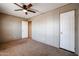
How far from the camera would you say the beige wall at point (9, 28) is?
499 centimetres

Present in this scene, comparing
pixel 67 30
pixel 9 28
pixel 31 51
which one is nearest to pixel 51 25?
pixel 67 30

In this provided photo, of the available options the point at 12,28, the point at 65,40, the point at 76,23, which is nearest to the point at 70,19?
the point at 76,23

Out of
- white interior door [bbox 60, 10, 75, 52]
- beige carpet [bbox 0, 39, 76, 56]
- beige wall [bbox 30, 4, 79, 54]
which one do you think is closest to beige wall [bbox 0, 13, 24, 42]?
beige carpet [bbox 0, 39, 76, 56]

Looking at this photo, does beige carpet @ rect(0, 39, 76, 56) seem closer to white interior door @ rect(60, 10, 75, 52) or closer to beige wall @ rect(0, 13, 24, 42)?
white interior door @ rect(60, 10, 75, 52)

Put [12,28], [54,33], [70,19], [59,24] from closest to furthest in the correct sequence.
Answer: [70,19] < [59,24] < [54,33] < [12,28]

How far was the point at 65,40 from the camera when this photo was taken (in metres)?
3.24

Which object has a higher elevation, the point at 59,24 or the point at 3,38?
the point at 59,24

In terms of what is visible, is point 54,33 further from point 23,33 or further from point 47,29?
point 23,33

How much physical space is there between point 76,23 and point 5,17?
16.9ft

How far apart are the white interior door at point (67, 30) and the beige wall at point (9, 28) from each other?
14.2 feet

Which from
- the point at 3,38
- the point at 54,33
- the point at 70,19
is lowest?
the point at 3,38

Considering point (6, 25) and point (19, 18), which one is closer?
point (6, 25)

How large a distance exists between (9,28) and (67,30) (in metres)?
4.69

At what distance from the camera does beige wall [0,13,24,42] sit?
197 inches
